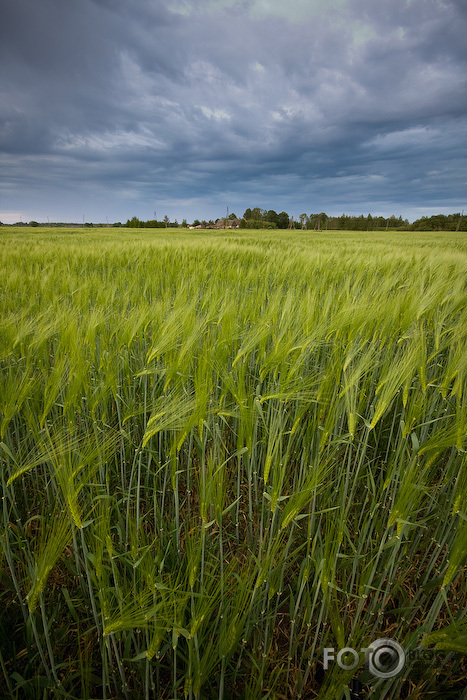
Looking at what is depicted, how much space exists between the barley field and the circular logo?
A: 0.03 metres

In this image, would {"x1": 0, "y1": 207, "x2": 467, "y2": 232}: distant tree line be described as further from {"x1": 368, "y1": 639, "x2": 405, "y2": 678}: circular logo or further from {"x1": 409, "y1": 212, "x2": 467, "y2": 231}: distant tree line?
{"x1": 368, "y1": 639, "x2": 405, "y2": 678}: circular logo

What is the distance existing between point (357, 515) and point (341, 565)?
0.89 ft

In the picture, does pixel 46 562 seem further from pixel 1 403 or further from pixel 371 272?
pixel 371 272

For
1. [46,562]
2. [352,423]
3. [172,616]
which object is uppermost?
[352,423]

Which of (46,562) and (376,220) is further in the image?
(376,220)

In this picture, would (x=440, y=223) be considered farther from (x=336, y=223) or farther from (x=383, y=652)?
(x=383, y=652)

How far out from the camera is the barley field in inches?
28.7

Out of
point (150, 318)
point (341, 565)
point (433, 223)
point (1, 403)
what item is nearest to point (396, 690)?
point (341, 565)

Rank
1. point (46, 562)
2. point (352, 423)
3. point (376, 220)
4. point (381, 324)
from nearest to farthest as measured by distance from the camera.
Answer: point (46, 562), point (352, 423), point (381, 324), point (376, 220)

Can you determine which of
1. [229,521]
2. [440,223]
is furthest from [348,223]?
[229,521]

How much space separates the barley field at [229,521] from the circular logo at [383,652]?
1.0 inches

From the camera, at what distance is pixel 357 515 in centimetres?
122

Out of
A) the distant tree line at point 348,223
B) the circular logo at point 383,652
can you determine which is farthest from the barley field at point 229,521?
the distant tree line at point 348,223

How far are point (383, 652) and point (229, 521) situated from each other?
0.64 m
